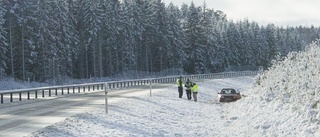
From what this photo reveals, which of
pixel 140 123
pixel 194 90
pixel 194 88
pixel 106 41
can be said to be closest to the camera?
pixel 140 123

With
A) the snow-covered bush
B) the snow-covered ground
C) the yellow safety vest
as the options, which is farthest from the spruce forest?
the snow-covered bush

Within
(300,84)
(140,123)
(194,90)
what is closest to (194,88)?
(194,90)

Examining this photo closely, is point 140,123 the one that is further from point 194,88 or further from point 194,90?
point 194,88

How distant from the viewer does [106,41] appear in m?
70.5

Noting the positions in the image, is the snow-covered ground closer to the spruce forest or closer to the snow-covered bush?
the snow-covered bush

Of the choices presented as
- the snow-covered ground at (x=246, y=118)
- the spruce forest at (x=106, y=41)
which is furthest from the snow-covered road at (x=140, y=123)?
the spruce forest at (x=106, y=41)

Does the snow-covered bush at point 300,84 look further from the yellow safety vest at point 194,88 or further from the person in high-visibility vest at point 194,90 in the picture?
the yellow safety vest at point 194,88

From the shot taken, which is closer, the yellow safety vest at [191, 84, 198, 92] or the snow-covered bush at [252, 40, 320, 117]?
the snow-covered bush at [252, 40, 320, 117]

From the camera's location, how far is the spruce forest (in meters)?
53.5

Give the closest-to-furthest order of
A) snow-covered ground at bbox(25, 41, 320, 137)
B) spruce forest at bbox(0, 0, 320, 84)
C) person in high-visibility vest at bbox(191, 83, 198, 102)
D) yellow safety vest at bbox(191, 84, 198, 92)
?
1. snow-covered ground at bbox(25, 41, 320, 137)
2. person in high-visibility vest at bbox(191, 83, 198, 102)
3. yellow safety vest at bbox(191, 84, 198, 92)
4. spruce forest at bbox(0, 0, 320, 84)

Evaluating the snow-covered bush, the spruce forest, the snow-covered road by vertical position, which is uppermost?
the spruce forest

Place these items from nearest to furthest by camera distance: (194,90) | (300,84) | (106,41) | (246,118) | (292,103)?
(292,103), (300,84), (246,118), (194,90), (106,41)

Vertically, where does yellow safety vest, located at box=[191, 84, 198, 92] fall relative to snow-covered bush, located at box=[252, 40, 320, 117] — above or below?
below

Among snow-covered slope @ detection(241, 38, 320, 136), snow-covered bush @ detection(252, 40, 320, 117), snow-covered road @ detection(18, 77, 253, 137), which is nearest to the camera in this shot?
snow-covered slope @ detection(241, 38, 320, 136)
